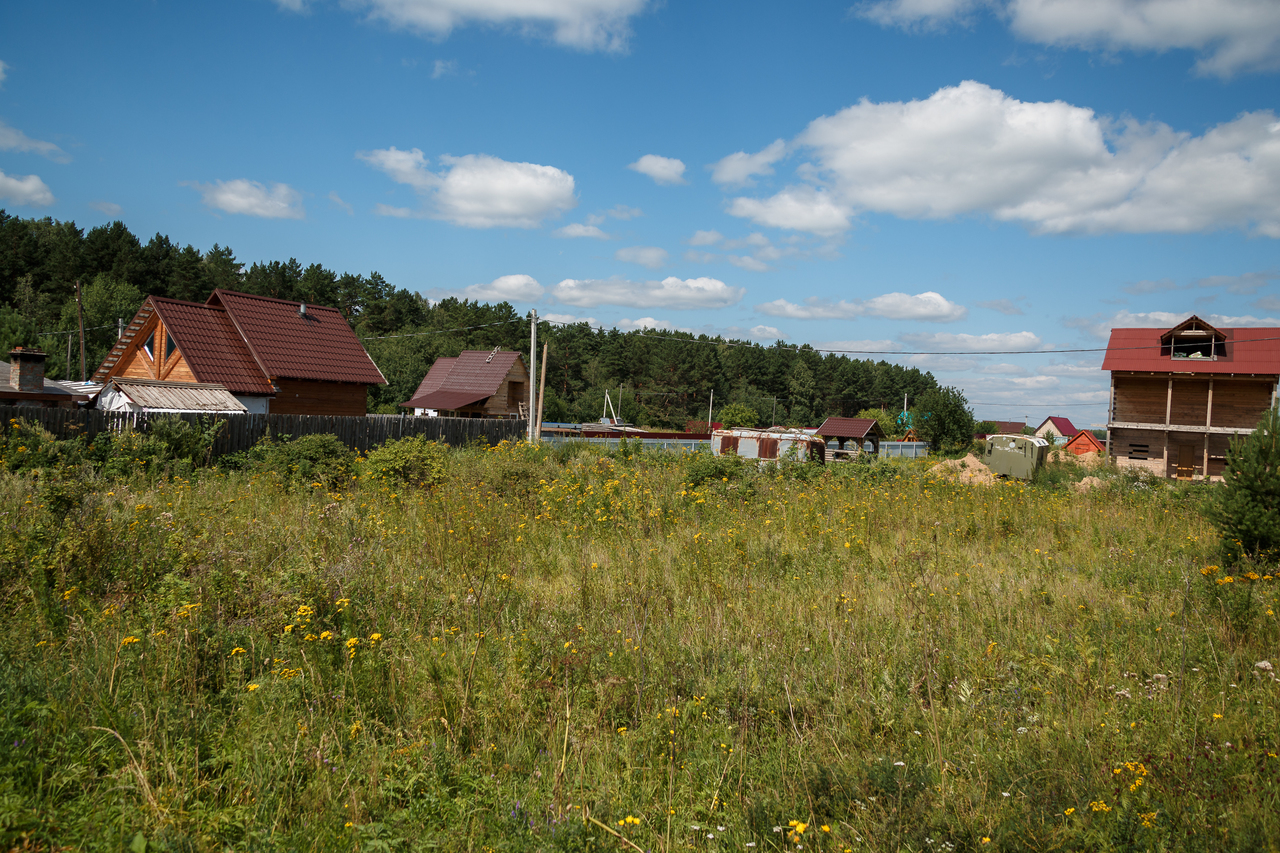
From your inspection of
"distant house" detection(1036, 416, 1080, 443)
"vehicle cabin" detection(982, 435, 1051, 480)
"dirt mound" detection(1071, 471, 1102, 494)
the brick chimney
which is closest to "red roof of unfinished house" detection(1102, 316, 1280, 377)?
"vehicle cabin" detection(982, 435, 1051, 480)

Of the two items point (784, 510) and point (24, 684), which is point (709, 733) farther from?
point (784, 510)

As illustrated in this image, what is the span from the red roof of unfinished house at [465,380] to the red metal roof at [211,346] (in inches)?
656

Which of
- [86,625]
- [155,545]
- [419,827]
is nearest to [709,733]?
[419,827]

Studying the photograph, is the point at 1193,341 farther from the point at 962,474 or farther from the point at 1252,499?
the point at 1252,499

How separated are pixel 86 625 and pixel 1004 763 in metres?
5.01

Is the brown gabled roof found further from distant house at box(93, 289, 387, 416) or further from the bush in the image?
the bush

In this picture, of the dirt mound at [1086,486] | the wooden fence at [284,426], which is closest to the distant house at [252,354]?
the wooden fence at [284,426]

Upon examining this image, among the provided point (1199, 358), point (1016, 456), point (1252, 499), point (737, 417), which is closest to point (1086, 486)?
point (1016, 456)

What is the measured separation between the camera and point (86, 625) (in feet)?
12.5

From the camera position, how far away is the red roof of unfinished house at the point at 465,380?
138ft

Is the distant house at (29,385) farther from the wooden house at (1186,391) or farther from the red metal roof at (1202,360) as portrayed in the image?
the wooden house at (1186,391)

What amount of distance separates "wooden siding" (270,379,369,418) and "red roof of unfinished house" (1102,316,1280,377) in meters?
32.6

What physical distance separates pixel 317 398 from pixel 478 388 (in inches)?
691

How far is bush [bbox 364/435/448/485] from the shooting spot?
11526 mm
